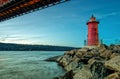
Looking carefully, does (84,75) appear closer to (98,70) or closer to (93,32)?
(98,70)

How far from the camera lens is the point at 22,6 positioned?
21359 millimetres

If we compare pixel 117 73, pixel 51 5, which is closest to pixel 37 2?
pixel 51 5

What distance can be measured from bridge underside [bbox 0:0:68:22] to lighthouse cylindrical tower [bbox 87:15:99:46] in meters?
11.2

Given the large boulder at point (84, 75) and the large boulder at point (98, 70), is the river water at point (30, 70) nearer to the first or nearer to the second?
the large boulder at point (84, 75)

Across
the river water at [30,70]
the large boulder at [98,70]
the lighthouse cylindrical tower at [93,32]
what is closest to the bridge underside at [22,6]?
the river water at [30,70]

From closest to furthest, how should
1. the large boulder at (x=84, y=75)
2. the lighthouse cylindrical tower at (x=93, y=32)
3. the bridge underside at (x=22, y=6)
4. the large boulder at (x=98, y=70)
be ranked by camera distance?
1. the large boulder at (x=84, y=75)
2. the large boulder at (x=98, y=70)
3. the bridge underside at (x=22, y=6)
4. the lighthouse cylindrical tower at (x=93, y=32)

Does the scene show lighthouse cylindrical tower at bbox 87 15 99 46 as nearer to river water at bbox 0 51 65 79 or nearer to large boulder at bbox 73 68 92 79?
river water at bbox 0 51 65 79

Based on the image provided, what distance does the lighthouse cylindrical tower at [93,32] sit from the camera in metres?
31.2

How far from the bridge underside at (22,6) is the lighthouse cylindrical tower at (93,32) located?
36.7ft

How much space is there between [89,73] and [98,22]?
64.4 ft

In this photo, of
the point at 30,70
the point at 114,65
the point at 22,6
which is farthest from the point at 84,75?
the point at 30,70

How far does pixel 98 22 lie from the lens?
104ft

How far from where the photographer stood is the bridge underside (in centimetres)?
1988

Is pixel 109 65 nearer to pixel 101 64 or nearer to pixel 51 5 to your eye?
pixel 101 64
